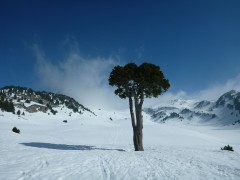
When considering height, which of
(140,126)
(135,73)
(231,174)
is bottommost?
(231,174)

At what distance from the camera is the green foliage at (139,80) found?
28516 millimetres

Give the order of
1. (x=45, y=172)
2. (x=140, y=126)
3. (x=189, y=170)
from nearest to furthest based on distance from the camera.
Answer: (x=45, y=172)
(x=189, y=170)
(x=140, y=126)

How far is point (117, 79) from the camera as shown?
96.8 ft

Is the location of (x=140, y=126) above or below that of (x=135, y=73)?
below

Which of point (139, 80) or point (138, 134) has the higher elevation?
point (139, 80)

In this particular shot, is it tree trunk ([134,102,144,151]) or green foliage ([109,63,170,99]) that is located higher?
green foliage ([109,63,170,99])

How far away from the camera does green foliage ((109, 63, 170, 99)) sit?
28516 millimetres

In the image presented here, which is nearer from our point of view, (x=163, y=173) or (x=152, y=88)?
(x=163, y=173)

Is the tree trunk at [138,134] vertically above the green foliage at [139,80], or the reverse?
the green foliage at [139,80]

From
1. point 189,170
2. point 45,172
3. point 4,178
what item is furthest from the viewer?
point 189,170

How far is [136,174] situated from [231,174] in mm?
5094

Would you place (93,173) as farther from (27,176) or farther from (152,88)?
(152,88)

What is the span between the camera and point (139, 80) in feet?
92.7

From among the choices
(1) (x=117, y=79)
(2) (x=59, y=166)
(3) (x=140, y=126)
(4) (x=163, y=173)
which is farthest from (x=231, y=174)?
(1) (x=117, y=79)
